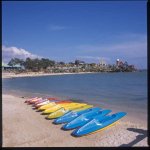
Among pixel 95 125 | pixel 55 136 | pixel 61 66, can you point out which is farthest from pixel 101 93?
pixel 61 66

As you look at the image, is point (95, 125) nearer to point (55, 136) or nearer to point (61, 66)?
point (55, 136)

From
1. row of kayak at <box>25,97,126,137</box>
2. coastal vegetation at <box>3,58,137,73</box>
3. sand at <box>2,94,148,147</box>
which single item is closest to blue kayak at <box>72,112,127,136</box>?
row of kayak at <box>25,97,126,137</box>

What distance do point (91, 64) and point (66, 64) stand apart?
17.2 m

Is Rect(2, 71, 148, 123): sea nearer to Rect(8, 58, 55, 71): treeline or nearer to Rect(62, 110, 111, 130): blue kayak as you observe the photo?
Rect(62, 110, 111, 130): blue kayak

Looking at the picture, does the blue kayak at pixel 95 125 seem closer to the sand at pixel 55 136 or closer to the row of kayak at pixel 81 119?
the row of kayak at pixel 81 119

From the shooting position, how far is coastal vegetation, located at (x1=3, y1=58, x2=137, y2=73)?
9190 centimetres

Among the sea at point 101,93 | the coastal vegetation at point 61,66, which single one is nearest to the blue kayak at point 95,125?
the sea at point 101,93

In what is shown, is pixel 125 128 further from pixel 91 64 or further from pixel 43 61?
pixel 91 64

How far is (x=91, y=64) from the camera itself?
127 m

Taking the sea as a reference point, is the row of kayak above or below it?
above

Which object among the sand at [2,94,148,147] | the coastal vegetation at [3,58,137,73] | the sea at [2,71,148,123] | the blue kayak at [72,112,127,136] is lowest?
the sea at [2,71,148,123]

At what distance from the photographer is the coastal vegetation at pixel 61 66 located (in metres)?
91.9

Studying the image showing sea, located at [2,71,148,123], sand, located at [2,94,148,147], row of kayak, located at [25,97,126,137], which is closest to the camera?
sand, located at [2,94,148,147]

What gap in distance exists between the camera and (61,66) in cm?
11138
